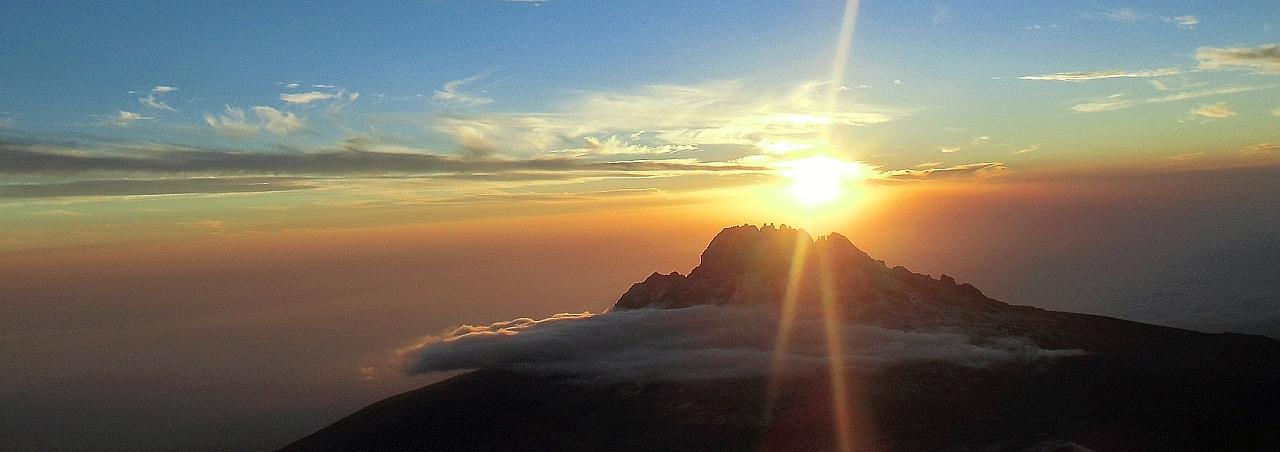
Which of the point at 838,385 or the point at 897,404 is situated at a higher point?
the point at 838,385

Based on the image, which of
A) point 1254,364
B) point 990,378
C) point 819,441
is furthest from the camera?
point 1254,364

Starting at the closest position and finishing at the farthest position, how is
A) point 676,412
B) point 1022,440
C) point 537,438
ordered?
point 1022,440 → point 537,438 → point 676,412

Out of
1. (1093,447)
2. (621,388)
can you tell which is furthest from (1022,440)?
(621,388)

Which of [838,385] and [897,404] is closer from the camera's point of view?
[897,404]

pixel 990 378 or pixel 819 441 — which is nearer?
pixel 819 441

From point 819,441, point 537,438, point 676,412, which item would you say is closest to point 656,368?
point 676,412

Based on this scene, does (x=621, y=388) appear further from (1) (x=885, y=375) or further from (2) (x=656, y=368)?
(1) (x=885, y=375)

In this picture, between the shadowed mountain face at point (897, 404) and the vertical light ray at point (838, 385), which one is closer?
the vertical light ray at point (838, 385)

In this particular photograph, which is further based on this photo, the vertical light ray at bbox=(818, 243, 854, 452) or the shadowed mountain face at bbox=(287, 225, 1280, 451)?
the shadowed mountain face at bbox=(287, 225, 1280, 451)
